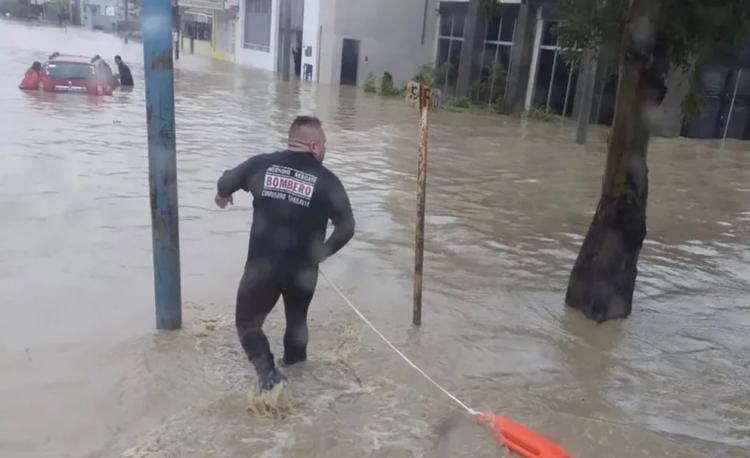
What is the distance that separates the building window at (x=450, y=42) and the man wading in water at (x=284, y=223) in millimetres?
28026

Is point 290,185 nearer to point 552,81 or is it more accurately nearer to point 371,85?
point 552,81

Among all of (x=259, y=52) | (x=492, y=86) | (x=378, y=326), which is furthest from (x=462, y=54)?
(x=378, y=326)

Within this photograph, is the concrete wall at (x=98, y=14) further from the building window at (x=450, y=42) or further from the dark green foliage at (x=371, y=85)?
the building window at (x=450, y=42)

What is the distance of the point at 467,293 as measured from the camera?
6992 mm

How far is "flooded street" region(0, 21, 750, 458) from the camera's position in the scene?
13.8ft

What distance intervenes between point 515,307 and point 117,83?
1913cm

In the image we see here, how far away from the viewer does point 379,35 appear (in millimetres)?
35031

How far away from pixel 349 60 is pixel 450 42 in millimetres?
4957

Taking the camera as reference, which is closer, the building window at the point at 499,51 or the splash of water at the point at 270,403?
the splash of water at the point at 270,403

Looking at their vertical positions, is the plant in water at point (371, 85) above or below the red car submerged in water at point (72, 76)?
below

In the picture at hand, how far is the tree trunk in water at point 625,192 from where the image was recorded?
5.76m

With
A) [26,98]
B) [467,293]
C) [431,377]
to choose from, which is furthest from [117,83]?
[431,377]

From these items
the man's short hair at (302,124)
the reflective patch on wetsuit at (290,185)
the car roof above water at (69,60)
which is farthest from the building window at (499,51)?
the reflective patch on wetsuit at (290,185)

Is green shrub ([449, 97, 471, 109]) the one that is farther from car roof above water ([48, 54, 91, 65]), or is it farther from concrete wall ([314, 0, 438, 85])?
car roof above water ([48, 54, 91, 65])
